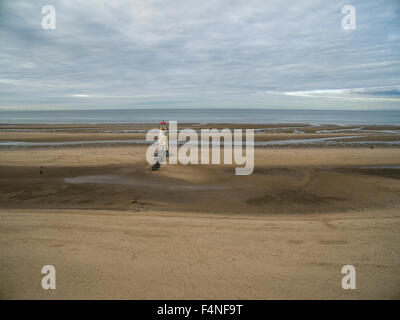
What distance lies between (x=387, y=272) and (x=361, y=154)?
61.8ft

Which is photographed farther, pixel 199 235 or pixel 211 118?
pixel 211 118

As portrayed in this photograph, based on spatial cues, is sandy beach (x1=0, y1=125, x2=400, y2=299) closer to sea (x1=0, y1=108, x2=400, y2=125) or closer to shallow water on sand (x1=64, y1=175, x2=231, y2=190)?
shallow water on sand (x1=64, y1=175, x2=231, y2=190)

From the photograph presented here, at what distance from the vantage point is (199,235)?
6309mm

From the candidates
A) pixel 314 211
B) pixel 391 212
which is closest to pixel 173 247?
pixel 314 211

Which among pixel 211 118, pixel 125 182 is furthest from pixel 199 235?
pixel 211 118

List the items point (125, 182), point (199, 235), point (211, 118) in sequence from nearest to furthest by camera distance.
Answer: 1. point (199, 235)
2. point (125, 182)
3. point (211, 118)

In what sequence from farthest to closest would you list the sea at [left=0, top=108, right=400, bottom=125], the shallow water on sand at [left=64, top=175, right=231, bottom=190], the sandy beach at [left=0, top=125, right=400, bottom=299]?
the sea at [left=0, top=108, right=400, bottom=125]
the shallow water on sand at [left=64, top=175, right=231, bottom=190]
the sandy beach at [left=0, top=125, right=400, bottom=299]

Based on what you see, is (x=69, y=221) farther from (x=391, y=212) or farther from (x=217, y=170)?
(x=391, y=212)

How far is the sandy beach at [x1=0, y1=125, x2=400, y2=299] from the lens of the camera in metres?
4.25

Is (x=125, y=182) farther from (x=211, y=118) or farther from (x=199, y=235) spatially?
(x=211, y=118)

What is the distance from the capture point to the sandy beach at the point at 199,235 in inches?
167

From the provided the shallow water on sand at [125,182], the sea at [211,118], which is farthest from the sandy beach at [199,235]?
the sea at [211,118]

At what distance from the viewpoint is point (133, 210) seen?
902 cm

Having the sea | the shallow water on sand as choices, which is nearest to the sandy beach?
the shallow water on sand
